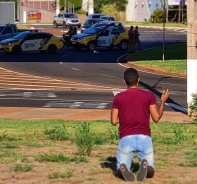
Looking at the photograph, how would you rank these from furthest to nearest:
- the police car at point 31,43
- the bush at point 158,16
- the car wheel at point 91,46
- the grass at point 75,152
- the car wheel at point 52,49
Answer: the bush at point 158,16 → the car wheel at point 91,46 → the car wheel at point 52,49 → the police car at point 31,43 → the grass at point 75,152

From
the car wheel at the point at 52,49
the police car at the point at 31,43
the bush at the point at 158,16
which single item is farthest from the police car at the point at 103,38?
the bush at the point at 158,16

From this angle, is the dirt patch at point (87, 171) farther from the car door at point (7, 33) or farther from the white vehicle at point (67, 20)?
the white vehicle at point (67, 20)

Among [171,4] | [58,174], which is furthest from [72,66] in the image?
[171,4]

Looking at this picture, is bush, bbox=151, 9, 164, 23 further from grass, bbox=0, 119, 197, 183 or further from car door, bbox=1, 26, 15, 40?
grass, bbox=0, 119, 197, 183

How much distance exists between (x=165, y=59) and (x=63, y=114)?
875 inches

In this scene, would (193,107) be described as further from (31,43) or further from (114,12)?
(114,12)

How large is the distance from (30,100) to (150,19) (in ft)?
254

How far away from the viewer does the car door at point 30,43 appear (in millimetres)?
49688

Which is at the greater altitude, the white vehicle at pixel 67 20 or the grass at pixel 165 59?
the white vehicle at pixel 67 20

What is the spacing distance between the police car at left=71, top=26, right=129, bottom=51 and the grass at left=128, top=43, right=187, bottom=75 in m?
2.68

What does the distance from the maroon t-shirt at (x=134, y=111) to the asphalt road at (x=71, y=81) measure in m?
14.3

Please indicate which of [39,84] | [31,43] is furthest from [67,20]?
[39,84]

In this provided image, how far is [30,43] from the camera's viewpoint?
164 feet

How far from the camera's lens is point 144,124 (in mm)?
8812
